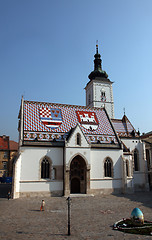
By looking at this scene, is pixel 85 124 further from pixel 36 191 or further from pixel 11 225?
pixel 11 225

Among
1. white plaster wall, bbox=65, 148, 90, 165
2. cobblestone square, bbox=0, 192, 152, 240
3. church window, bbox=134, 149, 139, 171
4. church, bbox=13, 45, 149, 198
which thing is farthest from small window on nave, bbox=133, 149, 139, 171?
cobblestone square, bbox=0, 192, 152, 240

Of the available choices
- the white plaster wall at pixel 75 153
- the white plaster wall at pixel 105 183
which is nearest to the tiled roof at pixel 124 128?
the white plaster wall at pixel 105 183

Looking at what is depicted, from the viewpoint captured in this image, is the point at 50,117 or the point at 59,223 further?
the point at 50,117

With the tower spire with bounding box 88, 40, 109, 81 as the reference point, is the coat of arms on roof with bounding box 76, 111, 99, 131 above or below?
below

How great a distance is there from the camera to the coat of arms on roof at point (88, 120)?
31.9 m

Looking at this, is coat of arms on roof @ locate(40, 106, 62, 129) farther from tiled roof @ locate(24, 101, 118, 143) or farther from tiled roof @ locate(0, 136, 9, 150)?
tiled roof @ locate(0, 136, 9, 150)

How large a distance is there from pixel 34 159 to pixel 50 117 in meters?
7.28

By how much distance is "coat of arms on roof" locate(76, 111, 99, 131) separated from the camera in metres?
31.9

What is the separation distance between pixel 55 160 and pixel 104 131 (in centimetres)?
949

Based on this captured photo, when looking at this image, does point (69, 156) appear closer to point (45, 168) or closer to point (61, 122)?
point (45, 168)

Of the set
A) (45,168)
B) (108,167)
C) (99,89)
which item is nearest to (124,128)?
(108,167)

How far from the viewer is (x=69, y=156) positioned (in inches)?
1062

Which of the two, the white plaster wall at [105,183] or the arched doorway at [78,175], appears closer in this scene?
the white plaster wall at [105,183]

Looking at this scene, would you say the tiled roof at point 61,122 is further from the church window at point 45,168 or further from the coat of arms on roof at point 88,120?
the church window at point 45,168
